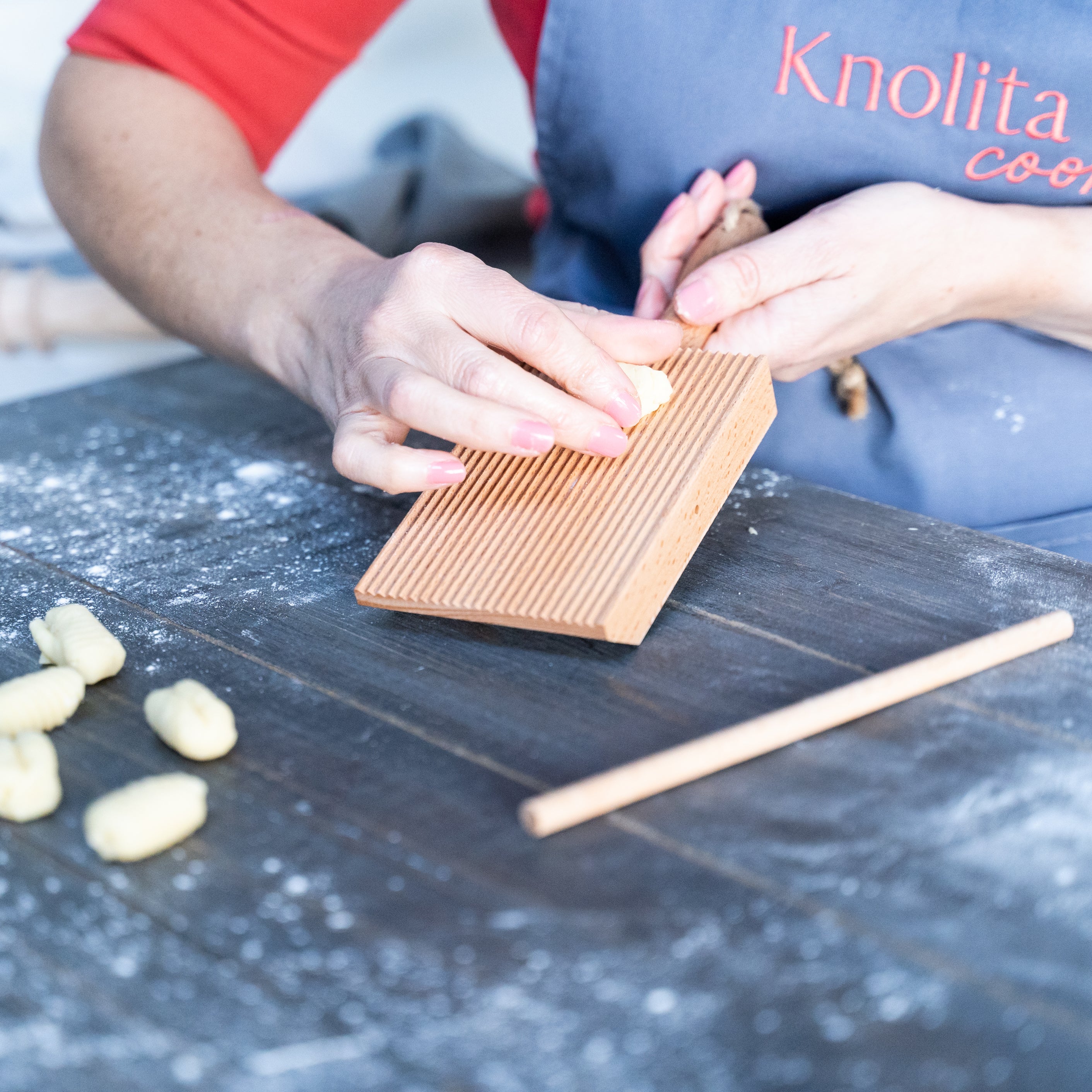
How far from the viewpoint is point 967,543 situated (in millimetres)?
799

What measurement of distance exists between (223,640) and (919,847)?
0.44 meters

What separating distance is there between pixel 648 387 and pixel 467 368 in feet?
0.41

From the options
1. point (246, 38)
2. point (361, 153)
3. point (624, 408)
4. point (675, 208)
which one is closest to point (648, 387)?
point (624, 408)

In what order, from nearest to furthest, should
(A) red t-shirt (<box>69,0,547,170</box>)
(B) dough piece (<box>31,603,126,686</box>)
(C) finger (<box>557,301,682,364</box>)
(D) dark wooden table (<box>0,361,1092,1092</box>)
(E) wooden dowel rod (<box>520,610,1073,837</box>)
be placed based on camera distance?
(D) dark wooden table (<box>0,361,1092,1092</box>), (E) wooden dowel rod (<box>520,610,1073,837</box>), (B) dough piece (<box>31,603,126,686</box>), (C) finger (<box>557,301,682,364</box>), (A) red t-shirt (<box>69,0,547,170</box>)

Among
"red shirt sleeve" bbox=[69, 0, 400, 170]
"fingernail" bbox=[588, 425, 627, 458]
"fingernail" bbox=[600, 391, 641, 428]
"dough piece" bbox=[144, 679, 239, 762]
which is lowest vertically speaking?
"dough piece" bbox=[144, 679, 239, 762]

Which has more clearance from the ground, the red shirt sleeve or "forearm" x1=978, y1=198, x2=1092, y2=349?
the red shirt sleeve

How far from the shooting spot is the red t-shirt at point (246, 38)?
3.46 ft

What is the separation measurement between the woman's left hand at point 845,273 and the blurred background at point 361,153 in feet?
4.09

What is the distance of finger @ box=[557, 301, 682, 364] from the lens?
77 cm

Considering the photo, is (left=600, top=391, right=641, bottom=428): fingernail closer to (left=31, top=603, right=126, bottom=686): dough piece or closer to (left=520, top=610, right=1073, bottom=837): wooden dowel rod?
(left=520, top=610, right=1073, bottom=837): wooden dowel rod

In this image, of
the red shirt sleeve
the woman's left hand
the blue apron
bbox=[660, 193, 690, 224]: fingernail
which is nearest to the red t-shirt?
the red shirt sleeve

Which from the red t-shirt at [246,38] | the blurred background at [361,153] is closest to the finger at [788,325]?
the red t-shirt at [246,38]

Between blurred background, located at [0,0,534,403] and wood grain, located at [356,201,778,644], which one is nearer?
wood grain, located at [356,201,778,644]

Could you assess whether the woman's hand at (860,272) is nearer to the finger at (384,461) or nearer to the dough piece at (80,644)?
the finger at (384,461)
